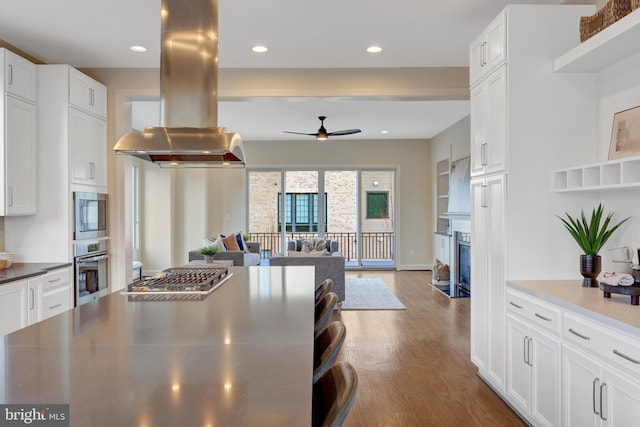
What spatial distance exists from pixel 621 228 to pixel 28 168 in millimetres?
4683

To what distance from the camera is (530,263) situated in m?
2.99

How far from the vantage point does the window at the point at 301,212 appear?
10.3 metres

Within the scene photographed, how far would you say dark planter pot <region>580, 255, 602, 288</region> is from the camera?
2668 millimetres

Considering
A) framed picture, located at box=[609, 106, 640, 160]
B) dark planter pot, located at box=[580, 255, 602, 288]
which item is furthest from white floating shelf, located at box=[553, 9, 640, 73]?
dark planter pot, located at box=[580, 255, 602, 288]

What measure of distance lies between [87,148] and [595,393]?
460 cm

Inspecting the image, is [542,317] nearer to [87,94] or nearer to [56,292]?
[56,292]

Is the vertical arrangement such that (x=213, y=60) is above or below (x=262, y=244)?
above

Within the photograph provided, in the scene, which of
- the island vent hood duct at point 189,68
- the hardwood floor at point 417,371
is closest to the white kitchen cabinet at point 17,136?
the island vent hood duct at point 189,68

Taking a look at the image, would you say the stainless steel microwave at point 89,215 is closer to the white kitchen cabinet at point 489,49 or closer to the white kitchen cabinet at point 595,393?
the white kitchen cabinet at point 489,49

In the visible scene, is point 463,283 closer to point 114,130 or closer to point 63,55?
point 114,130

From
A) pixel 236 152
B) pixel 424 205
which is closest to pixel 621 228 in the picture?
pixel 236 152

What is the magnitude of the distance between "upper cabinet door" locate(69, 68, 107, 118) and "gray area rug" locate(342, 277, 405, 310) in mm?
3889

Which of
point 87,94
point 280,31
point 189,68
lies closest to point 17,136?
point 87,94

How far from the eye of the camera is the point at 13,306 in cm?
337
